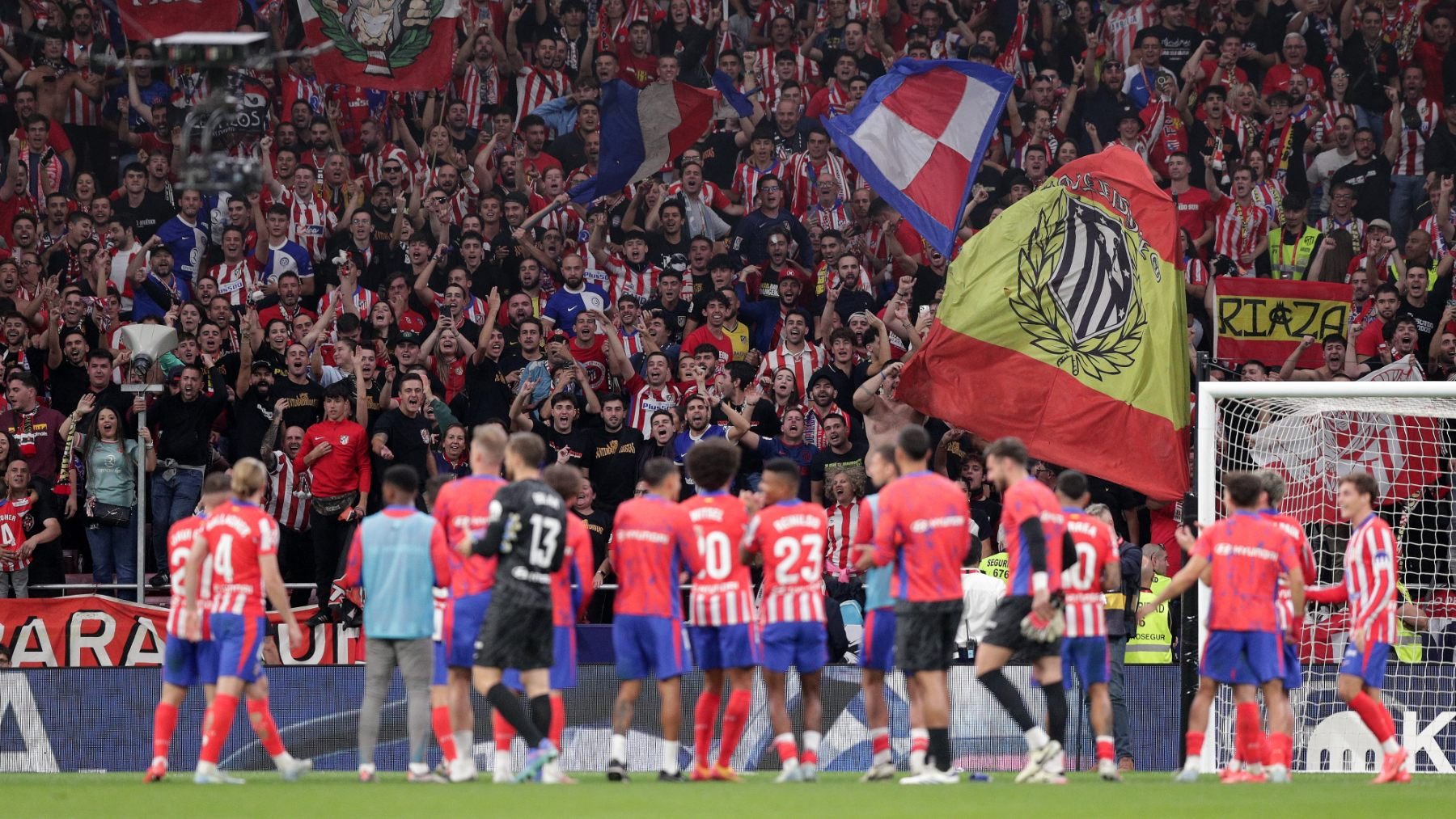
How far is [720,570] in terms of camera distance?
1131cm

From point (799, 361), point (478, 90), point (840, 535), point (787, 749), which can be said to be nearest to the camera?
point (787, 749)

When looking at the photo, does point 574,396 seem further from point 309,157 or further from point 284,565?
point 309,157

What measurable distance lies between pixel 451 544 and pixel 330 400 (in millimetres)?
6192

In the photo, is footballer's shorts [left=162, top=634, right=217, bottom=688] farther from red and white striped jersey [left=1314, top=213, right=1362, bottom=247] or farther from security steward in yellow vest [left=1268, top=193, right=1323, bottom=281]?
red and white striped jersey [left=1314, top=213, right=1362, bottom=247]

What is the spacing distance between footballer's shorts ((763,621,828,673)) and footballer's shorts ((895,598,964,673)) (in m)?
0.70

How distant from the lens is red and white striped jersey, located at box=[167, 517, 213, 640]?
11.5m

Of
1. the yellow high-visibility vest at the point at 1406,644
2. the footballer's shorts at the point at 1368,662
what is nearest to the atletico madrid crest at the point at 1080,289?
the yellow high-visibility vest at the point at 1406,644

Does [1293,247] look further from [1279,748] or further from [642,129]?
[1279,748]

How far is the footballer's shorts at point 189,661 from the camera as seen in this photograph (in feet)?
37.9

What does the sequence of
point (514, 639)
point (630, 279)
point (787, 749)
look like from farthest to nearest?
point (630, 279), point (787, 749), point (514, 639)

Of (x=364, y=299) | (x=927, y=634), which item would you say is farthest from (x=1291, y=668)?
(x=364, y=299)

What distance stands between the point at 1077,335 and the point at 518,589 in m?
7.25

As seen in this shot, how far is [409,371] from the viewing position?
56.5ft

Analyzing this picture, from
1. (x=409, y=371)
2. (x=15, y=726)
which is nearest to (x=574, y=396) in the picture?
(x=409, y=371)
